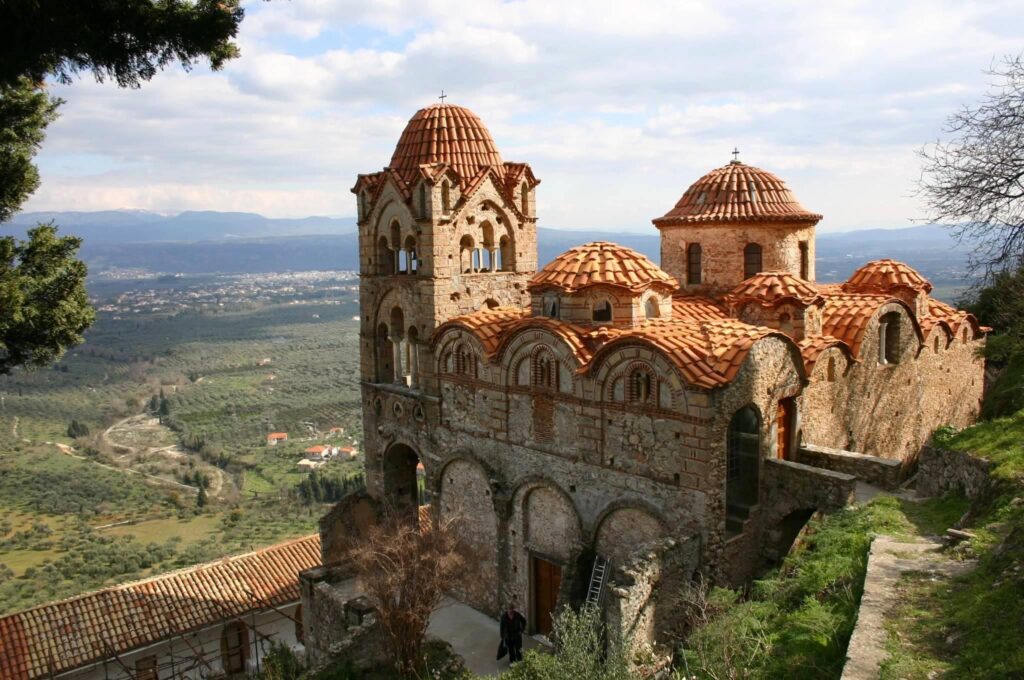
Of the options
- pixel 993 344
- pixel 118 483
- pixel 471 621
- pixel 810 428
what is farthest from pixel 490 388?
pixel 118 483

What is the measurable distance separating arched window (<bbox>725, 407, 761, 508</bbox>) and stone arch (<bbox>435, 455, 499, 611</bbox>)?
16.5ft

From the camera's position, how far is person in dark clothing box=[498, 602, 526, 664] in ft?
47.4

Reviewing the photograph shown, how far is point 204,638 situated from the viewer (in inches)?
738

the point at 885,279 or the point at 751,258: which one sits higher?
the point at 751,258

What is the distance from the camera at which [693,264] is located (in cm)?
1919

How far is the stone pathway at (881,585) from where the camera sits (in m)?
7.30

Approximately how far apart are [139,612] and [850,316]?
1816cm

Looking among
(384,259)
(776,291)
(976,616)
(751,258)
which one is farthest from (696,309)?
(976,616)

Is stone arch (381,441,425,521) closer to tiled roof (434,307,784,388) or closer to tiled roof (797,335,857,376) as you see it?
tiled roof (434,307,784,388)

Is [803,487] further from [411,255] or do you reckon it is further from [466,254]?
[411,255]

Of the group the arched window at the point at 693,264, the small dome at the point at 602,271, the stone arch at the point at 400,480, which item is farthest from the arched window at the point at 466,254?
the arched window at the point at 693,264

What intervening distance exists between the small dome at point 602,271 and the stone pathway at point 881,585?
20.3 ft

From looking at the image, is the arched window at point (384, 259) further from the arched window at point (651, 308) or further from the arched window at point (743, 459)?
the arched window at point (743, 459)

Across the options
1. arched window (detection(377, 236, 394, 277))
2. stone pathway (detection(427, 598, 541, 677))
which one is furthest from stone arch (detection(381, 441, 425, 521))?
arched window (detection(377, 236, 394, 277))
